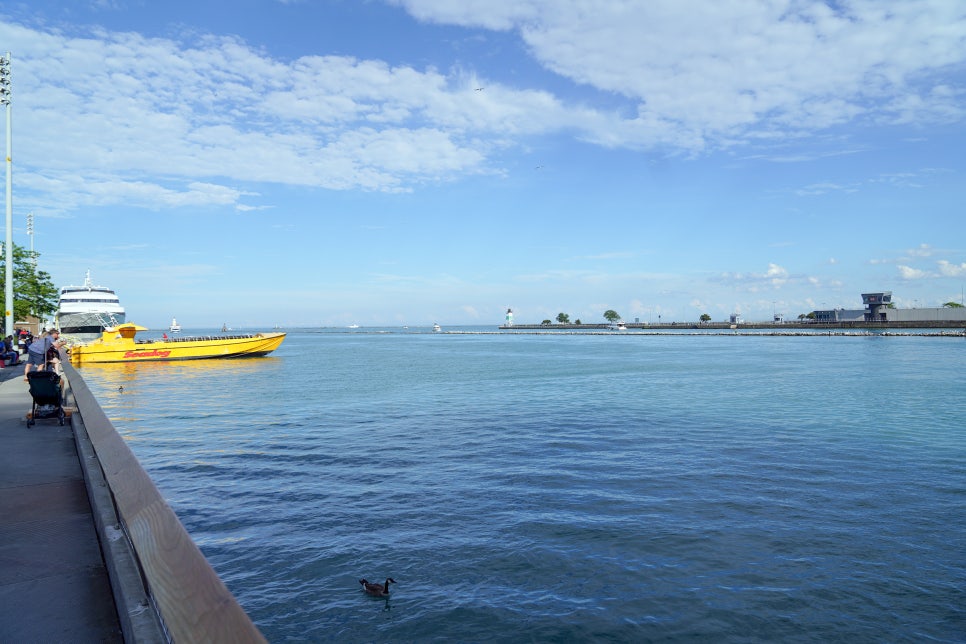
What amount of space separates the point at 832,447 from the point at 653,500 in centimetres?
810

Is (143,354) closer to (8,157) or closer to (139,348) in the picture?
(139,348)

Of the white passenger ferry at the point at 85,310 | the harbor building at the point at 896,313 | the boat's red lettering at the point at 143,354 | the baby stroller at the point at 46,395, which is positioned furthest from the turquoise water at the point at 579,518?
the harbor building at the point at 896,313

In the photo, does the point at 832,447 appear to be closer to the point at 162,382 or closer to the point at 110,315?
the point at 162,382

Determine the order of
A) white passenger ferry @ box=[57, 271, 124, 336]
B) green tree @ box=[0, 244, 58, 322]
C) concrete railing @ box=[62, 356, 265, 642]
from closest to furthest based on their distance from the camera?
concrete railing @ box=[62, 356, 265, 642]
green tree @ box=[0, 244, 58, 322]
white passenger ferry @ box=[57, 271, 124, 336]

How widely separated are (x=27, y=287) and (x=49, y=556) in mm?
57277

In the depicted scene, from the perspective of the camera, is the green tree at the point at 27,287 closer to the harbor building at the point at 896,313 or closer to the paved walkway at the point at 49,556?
the paved walkway at the point at 49,556

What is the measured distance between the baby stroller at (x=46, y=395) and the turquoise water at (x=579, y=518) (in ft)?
8.23

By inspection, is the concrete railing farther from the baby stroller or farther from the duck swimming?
the baby stroller

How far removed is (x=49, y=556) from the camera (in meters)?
5.19

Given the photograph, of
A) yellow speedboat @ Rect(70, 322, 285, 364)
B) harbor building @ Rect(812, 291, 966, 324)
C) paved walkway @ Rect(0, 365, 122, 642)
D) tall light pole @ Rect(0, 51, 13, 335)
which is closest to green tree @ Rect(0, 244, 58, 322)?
yellow speedboat @ Rect(70, 322, 285, 364)

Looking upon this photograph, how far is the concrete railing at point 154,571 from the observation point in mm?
2240

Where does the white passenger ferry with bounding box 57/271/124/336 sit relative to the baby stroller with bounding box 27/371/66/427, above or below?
above

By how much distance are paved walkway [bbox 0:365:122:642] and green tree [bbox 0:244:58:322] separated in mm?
48879

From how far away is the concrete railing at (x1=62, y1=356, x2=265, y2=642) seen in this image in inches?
88.2
